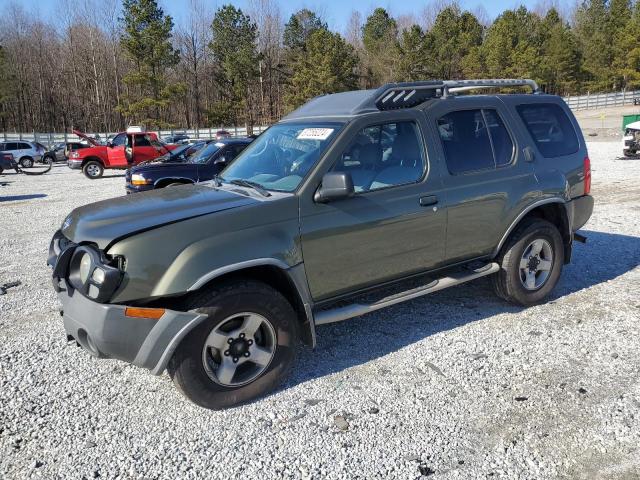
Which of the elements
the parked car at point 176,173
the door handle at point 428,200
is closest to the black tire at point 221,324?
the door handle at point 428,200

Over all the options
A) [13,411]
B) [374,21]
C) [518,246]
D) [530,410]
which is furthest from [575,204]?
[374,21]

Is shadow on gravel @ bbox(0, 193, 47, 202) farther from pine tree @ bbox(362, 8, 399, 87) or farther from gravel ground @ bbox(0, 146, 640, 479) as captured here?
pine tree @ bbox(362, 8, 399, 87)

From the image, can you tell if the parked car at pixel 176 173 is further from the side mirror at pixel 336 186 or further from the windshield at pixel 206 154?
the side mirror at pixel 336 186

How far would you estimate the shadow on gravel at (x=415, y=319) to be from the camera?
4.13 meters

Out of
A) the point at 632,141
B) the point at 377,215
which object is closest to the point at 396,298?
the point at 377,215

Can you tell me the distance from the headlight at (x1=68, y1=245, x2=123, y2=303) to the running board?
1372 millimetres

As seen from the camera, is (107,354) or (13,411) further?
(13,411)

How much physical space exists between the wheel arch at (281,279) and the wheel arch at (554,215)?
201cm

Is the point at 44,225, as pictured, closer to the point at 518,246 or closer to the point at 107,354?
the point at 107,354

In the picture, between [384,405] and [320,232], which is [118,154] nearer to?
[320,232]

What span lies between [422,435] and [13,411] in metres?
2.62

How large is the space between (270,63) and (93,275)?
6361 cm

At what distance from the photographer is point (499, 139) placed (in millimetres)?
4734

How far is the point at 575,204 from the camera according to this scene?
5.23 meters
